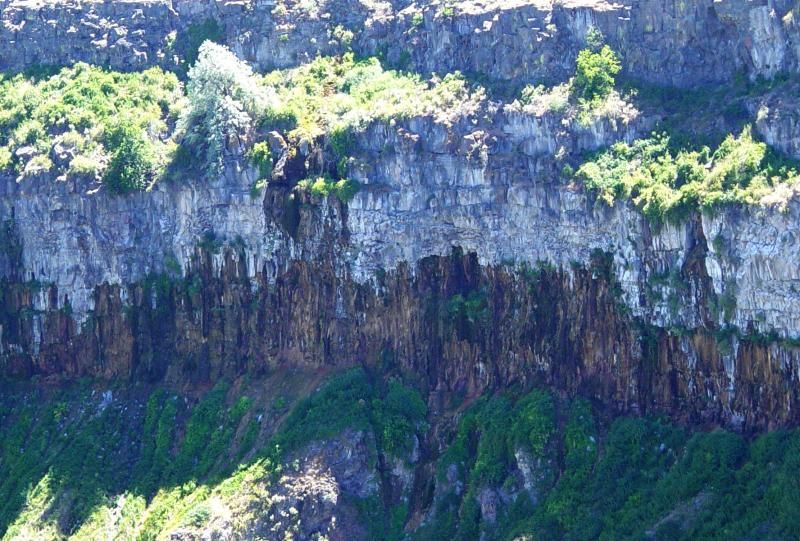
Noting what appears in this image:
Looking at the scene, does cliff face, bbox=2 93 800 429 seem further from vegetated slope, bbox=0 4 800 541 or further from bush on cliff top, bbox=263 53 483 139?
bush on cliff top, bbox=263 53 483 139

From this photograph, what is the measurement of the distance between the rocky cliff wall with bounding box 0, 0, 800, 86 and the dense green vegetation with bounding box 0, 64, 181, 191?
1801mm

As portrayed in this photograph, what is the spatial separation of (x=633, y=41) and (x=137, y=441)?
82.8 feet

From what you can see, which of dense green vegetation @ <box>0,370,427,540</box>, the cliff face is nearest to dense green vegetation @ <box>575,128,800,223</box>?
the cliff face

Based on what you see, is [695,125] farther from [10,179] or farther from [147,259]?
[10,179]

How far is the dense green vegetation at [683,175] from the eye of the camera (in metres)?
61.5

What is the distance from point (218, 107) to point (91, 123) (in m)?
7.02

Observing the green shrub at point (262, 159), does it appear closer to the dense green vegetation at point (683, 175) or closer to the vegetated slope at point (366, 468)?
the vegetated slope at point (366, 468)

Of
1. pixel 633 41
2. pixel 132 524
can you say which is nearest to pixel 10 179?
pixel 132 524

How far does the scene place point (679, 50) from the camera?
227 ft

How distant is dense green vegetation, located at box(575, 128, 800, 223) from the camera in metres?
61.5

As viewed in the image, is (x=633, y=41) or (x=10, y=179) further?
(x=10, y=179)

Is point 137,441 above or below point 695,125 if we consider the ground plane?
below

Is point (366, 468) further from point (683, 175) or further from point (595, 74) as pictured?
point (595, 74)

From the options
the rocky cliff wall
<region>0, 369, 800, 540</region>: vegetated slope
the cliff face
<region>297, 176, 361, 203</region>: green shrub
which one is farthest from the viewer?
<region>297, 176, 361, 203</region>: green shrub
